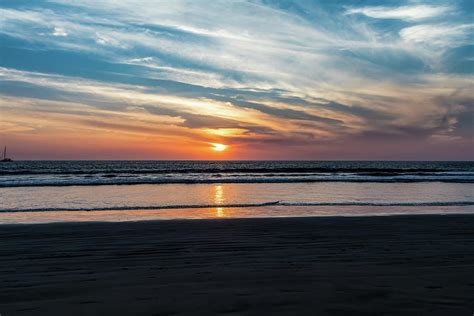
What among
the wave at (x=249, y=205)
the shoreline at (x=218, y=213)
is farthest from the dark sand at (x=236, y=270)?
the wave at (x=249, y=205)

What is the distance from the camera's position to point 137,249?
7.44 metres

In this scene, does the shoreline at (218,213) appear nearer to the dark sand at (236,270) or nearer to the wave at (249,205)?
the wave at (249,205)

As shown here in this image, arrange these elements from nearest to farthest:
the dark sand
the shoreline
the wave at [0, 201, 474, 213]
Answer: the dark sand < the shoreline < the wave at [0, 201, 474, 213]

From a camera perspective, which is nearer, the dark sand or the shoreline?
the dark sand

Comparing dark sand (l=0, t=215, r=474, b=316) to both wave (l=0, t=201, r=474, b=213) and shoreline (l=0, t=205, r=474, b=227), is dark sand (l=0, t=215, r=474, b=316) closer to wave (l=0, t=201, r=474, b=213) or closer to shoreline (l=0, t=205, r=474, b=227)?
shoreline (l=0, t=205, r=474, b=227)

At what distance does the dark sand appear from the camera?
4352mm

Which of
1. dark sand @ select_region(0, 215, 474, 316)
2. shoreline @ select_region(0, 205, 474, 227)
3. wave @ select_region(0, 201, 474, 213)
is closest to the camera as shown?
dark sand @ select_region(0, 215, 474, 316)

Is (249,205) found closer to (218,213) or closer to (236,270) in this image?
(218,213)

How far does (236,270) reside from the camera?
576cm

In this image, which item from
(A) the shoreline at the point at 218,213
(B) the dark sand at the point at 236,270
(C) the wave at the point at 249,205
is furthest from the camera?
(C) the wave at the point at 249,205

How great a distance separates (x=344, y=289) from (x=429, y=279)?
142 centimetres

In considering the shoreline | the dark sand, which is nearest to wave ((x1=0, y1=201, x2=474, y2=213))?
the shoreline

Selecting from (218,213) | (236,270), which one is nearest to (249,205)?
(218,213)

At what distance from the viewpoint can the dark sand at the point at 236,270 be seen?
435 cm
